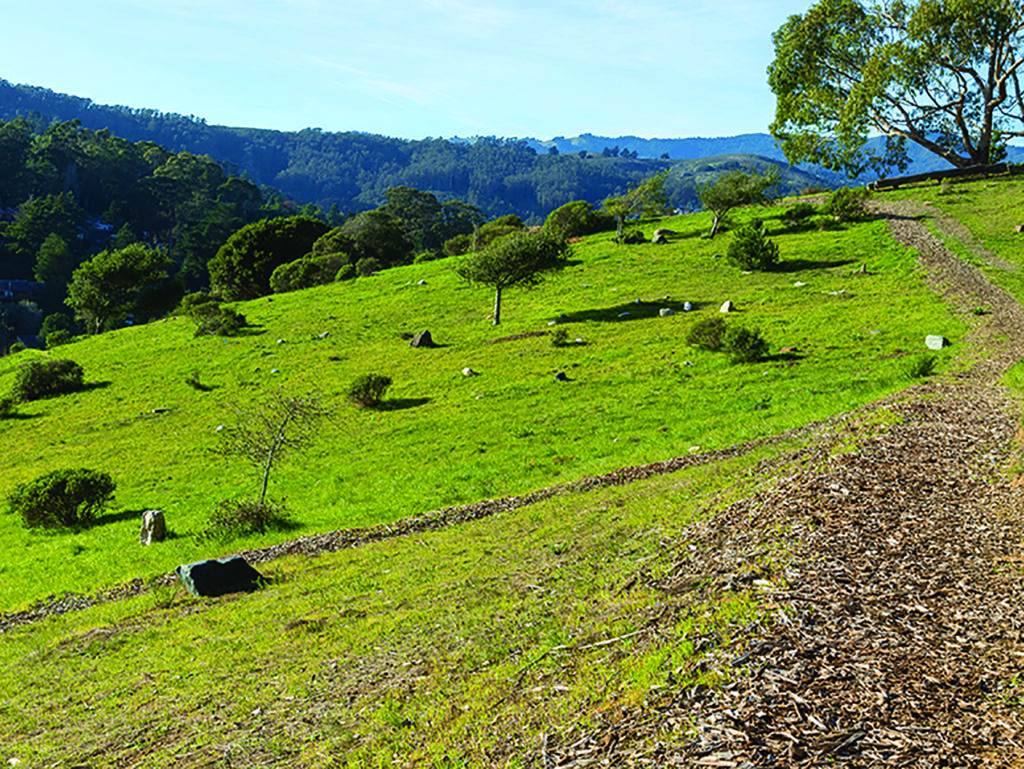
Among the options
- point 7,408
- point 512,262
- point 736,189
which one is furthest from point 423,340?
point 736,189

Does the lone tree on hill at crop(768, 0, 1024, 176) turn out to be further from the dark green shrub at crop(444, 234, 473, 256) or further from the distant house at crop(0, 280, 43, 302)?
the distant house at crop(0, 280, 43, 302)

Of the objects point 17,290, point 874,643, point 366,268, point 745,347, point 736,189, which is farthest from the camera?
point 17,290

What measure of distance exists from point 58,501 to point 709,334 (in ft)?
108

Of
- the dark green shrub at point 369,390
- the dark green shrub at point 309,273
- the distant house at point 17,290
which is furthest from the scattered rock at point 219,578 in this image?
the distant house at point 17,290

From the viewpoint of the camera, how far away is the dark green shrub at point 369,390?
3916cm

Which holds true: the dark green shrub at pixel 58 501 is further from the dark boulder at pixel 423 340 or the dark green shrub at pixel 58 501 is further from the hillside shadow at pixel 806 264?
the hillside shadow at pixel 806 264

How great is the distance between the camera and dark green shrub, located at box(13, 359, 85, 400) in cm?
5088

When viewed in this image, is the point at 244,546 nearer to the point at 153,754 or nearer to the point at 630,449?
the point at 153,754

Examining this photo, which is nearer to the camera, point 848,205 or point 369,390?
point 369,390

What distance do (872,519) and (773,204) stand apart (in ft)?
234

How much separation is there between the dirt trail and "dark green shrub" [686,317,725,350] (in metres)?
24.8

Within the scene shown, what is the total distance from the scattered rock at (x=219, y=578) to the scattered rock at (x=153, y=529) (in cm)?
653

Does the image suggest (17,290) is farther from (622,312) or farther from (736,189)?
(736,189)

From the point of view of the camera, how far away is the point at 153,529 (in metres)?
24.0
